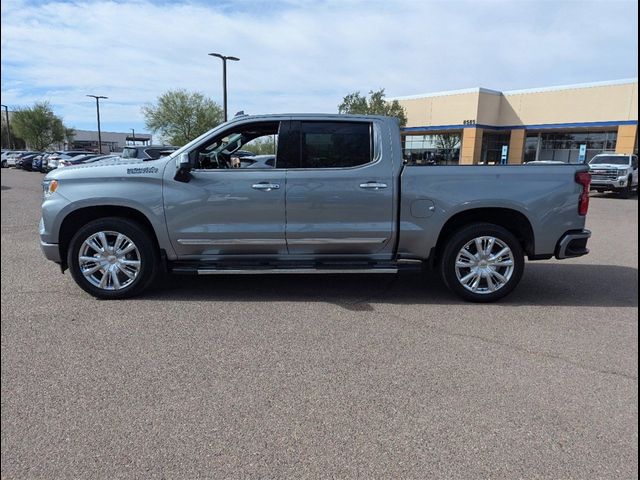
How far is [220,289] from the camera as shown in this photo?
556cm

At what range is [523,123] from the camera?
3919 centimetres

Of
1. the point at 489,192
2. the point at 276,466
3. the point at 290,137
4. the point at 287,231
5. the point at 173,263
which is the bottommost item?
the point at 276,466

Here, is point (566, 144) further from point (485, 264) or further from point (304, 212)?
point (304, 212)

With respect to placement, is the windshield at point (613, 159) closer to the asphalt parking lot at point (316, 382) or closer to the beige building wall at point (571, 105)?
the beige building wall at point (571, 105)

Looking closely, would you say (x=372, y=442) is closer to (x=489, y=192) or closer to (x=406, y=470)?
(x=406, y=470)

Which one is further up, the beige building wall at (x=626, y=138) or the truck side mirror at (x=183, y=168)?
the beige building wall at (x=626, y=138)

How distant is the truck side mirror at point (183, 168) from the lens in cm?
493

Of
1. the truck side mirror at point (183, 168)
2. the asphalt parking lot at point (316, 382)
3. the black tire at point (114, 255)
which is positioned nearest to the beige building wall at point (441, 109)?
the asphalt parking lot at point (316, 382)

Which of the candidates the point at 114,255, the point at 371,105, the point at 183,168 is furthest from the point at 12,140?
the point at 183,168

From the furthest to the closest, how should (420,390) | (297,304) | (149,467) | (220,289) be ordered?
(220,289) → (297,304) → (420,390) → (149,467)

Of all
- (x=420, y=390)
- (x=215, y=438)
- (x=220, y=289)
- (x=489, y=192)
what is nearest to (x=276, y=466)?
(x=215, y=438)

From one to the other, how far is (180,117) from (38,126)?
1220 inches

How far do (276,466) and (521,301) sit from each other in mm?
3757

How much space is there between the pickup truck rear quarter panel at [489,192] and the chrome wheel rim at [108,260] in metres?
2.91
